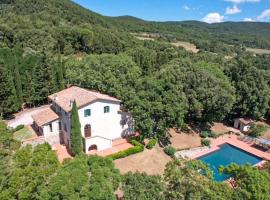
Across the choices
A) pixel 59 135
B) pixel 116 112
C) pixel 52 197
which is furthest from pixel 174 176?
pixel 59 135

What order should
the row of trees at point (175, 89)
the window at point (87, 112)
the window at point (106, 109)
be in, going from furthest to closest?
1. the row of trees at point (175, 89)
2. the window at point (106, 109)
3. the window at point (87, 112)

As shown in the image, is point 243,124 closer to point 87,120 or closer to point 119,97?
point 119,97

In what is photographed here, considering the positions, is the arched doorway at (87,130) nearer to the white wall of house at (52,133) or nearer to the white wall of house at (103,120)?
the white wall of house at (103,120)

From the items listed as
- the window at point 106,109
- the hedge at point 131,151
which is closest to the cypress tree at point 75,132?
the hedge at point 131,151

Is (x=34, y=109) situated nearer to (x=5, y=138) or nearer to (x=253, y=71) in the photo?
(x=5, y=138)

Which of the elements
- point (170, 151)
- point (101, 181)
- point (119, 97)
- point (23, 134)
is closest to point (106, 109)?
point (119, 97)
